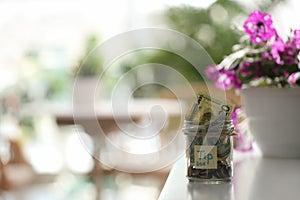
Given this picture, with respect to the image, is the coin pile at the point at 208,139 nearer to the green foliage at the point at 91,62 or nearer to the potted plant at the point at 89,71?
the potted plant at the point at 89,71

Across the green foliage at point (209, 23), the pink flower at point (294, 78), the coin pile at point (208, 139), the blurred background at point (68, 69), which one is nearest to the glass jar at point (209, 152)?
the coin pile at point (208, 139)

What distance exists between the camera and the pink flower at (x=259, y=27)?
51.3 inches

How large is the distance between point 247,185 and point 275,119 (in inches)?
15.4

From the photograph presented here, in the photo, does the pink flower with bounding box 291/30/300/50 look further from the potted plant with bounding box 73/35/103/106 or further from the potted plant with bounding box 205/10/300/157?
the potted plant with bounding box 73/35/103/106

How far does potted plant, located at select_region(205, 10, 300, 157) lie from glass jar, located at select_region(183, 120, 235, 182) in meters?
0.32

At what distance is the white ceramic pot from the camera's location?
52.9 inches

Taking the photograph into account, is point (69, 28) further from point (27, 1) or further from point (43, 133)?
point (43, 133)

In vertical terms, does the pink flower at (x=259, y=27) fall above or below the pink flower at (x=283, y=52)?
above

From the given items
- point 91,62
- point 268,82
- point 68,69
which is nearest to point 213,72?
point 268,82

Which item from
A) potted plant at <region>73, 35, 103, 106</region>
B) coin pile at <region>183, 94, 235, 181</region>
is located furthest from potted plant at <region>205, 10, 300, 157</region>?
potted plant at <region>73, 35, 103, 106</region>

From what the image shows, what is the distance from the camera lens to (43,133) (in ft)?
17.6

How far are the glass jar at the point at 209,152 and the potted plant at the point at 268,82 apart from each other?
32cm

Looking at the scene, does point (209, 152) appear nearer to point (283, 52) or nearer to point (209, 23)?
point (283, 52)

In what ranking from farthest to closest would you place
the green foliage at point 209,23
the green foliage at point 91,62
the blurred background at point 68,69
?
the green foliage at point 91,62
the green foliage at point 209,23
the blurred background at point 68,69
